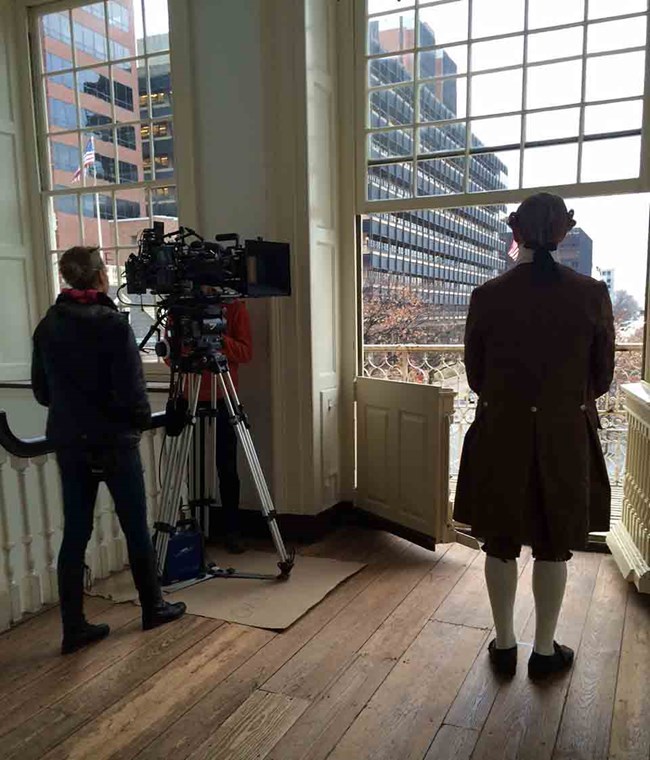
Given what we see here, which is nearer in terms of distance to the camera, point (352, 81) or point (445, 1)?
point (445, 1)

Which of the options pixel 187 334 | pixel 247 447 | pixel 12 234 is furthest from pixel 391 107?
pixel 12 234

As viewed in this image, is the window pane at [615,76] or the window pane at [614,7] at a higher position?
the window pane at [614,7]

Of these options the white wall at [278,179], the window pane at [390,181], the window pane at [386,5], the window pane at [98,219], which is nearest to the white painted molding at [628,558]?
the white wall at [278,179]

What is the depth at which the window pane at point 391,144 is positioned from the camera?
11.3 ft

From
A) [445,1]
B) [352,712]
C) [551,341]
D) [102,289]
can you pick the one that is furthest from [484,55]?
[352,712]

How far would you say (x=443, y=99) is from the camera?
3316 mm

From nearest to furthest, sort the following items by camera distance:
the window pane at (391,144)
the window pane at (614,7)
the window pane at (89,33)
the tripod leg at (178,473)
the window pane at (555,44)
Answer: the tripod leg at (178,473) < the window pane at (614,7) < the window pane at (555,44) < the window pane at (391,144) < the window pane at (89,33)

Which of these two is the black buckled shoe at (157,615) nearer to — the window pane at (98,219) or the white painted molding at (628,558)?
the white painted molding at (628,558)

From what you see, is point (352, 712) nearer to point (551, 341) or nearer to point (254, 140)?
point (551, 341)

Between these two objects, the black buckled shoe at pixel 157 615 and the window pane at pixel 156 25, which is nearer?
the black buckled shoe at pixel 157 615

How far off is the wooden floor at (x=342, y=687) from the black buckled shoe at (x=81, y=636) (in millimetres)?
38

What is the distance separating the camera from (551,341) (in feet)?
6.21

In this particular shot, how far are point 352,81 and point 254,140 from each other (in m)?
0.65

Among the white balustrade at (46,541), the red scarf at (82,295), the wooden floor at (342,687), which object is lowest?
the wooden floor at (342,687)
